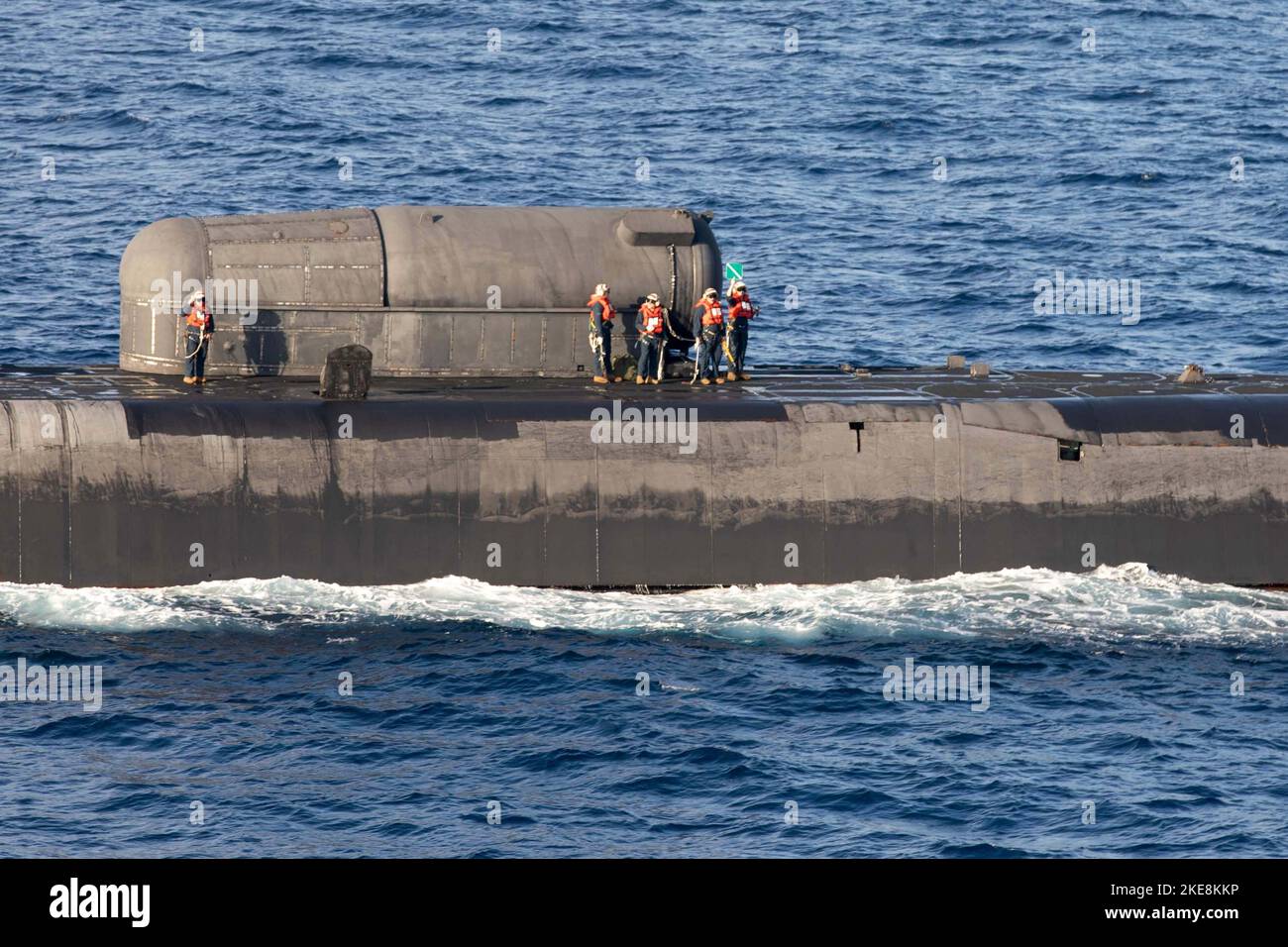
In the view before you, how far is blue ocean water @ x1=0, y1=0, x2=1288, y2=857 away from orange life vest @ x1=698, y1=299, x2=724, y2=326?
6990 mm

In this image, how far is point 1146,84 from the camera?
301 feet

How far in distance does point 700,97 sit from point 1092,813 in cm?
6168

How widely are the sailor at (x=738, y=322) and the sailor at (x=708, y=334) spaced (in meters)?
0.28

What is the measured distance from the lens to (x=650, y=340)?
1793 inches

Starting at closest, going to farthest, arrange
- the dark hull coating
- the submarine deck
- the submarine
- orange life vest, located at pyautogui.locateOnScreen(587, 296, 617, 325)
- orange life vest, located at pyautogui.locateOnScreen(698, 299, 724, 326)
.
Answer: the dark hull coating, the submarine, the submarine deck, orange life vest, located at pyautogui.locateOnScreen(587, 296, 617, 325), orange life vest, located at pyautogui.locateOnScreen(698, 299, 724, 326)

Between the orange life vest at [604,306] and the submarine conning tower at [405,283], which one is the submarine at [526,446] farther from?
the orange life vest at [604,306]

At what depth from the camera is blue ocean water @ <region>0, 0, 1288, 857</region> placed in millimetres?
31938

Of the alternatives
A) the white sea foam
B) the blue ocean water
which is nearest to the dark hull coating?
the white sea foam

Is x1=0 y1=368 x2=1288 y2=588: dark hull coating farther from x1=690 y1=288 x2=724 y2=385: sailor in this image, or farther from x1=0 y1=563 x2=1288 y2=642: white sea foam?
x1=690 y1=288 x2=724 y2=385: sailor

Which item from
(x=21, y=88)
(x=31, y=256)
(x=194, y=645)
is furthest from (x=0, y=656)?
(x=21, y=88)

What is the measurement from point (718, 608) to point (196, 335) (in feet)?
44.4

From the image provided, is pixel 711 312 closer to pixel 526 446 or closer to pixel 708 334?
pixel 708 334

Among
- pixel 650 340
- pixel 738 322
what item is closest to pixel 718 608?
pixel 650 340
